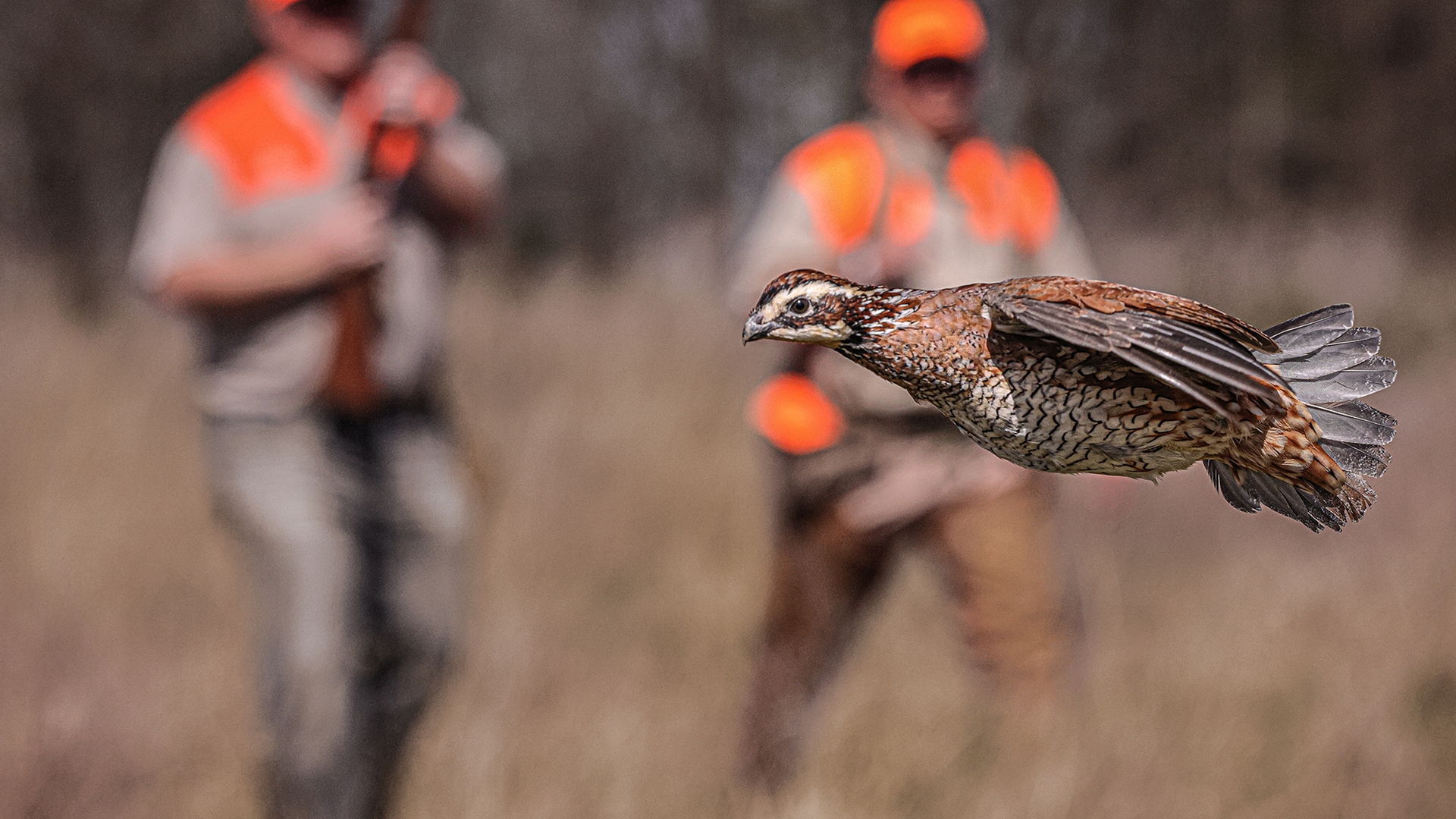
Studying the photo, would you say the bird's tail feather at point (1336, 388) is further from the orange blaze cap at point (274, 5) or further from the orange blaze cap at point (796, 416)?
the orange blaze cap at point (274, 5)

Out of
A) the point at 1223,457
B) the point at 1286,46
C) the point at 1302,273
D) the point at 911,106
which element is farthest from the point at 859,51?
the point at 1286,46

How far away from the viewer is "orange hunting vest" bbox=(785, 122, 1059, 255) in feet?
8.76

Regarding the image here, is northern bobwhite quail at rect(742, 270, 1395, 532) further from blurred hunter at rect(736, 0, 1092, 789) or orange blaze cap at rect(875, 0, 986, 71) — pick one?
orange blaze cap at rect(875, 0, 986, 71)

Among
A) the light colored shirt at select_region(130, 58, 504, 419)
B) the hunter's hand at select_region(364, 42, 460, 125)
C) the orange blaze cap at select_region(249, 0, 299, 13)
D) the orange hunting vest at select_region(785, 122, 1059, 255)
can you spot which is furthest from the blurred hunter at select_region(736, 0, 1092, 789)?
the orange blaze cap at select_region(249, 0, 299, 13)

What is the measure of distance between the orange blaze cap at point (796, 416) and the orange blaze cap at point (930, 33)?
88 cm

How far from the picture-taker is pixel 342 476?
10.2 feet

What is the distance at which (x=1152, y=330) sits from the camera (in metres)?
0.64

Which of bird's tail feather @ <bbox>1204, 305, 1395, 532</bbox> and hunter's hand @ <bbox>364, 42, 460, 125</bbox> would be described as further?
hunter's hand @ <bbox>364, 42, 460, 125</bbox>

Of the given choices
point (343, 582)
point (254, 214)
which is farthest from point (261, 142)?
point (343, 582)

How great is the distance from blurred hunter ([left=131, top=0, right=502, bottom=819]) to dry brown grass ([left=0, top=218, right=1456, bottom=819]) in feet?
1.36

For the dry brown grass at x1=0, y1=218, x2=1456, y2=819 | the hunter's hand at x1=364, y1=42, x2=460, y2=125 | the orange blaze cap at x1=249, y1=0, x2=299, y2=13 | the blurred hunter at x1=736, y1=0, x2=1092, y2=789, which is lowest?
the dry brown grass at x1=0, y1=218, x2=1456, y2=819

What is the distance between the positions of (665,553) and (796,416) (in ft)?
8.87

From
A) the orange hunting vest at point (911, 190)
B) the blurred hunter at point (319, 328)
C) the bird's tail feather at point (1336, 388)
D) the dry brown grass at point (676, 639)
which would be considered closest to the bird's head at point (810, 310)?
the bird's tail feather at point (1336, 388)

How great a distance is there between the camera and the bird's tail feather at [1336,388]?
66 cm
